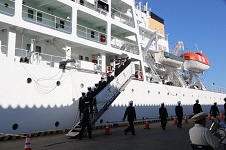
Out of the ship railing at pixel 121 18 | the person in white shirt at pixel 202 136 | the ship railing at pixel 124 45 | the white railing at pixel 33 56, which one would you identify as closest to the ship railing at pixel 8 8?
the white railing at pixel 33 56

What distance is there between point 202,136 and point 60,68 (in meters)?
10.0

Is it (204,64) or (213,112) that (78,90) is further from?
(204,64)

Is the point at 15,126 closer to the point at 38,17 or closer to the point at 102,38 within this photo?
the point at 38,17

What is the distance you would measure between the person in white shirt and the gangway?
7.11m

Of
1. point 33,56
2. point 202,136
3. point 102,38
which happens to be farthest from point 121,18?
point 202,136

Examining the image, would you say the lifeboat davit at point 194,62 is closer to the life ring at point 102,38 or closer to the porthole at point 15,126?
the life ring at point 102,38

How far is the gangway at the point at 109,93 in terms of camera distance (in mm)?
11245

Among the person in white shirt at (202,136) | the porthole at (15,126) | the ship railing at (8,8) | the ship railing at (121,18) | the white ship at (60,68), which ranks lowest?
the porthole at (15,126)

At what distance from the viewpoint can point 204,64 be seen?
28703mm

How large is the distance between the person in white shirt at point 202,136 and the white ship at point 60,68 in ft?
28.0

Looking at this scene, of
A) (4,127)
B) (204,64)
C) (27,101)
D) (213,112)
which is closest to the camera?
(4,127)

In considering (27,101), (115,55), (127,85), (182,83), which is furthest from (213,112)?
(27,101)

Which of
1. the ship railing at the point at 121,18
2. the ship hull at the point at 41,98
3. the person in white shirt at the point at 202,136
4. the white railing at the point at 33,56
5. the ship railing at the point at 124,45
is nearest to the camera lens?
the person in white shirt at the point at 202,136

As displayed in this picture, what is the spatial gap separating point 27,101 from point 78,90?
308 centimetres
